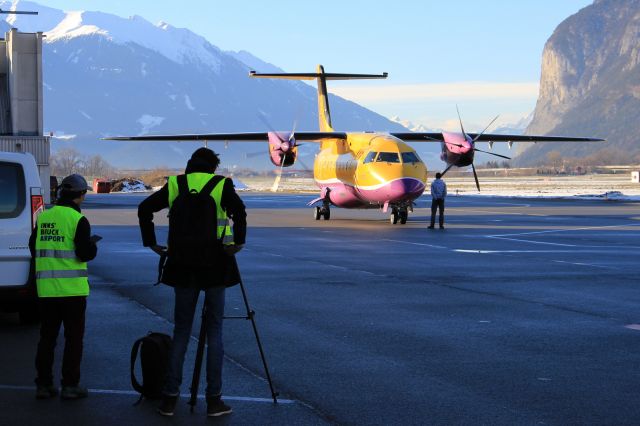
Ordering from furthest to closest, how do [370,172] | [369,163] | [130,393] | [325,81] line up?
[325,81] < [369,163] < [370,172] < [130,393]

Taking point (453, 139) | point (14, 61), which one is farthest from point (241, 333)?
point (14, 61)

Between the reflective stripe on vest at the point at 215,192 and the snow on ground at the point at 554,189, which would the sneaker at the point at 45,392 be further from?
the snow on ground at the point at 554,189

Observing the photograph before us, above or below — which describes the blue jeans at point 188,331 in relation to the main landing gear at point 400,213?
above

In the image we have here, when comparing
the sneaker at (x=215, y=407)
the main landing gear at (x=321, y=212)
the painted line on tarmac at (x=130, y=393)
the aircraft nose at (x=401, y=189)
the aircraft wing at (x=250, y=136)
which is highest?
the aircraft wing at (x=250, y=136)

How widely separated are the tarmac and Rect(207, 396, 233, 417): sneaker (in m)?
0.09

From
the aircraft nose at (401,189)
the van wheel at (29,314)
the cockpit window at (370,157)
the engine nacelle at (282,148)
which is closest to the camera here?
the van wheel at (29,314)

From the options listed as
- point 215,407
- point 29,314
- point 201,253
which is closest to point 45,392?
point 215,407

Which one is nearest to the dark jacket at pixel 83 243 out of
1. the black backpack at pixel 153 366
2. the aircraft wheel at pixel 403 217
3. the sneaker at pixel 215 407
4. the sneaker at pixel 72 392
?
the black backpack at pixel 153 366

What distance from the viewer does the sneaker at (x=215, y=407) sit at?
770 centimetres

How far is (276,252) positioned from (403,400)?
590 inches

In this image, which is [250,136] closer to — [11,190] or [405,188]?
[405,188]

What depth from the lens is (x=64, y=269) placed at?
859 cm

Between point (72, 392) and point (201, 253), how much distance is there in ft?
5.03

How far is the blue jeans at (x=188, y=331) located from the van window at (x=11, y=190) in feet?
13.7
